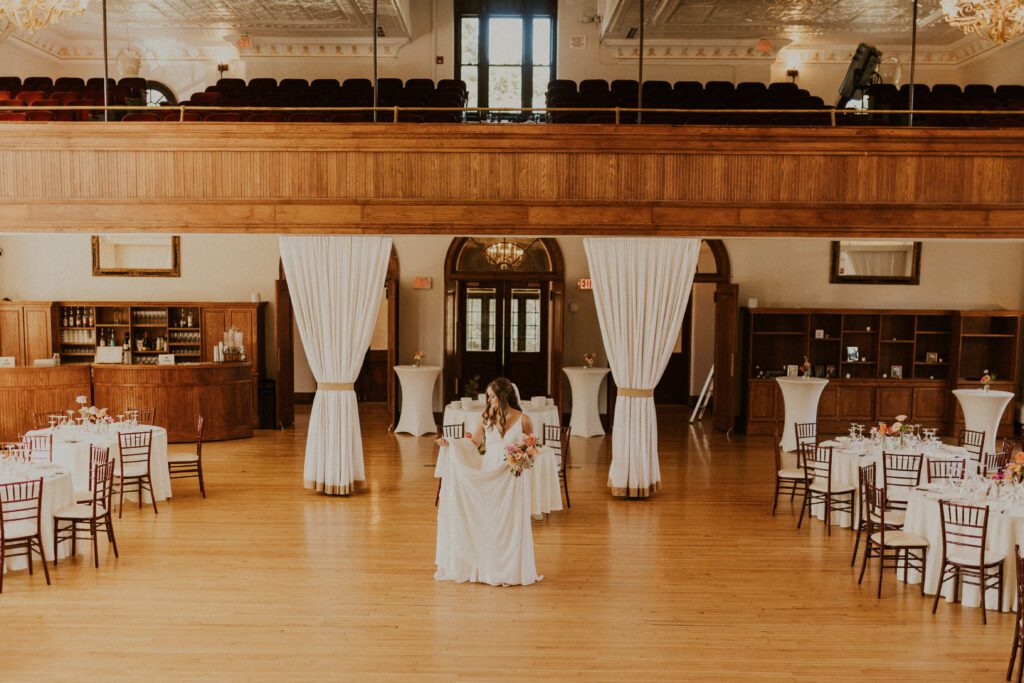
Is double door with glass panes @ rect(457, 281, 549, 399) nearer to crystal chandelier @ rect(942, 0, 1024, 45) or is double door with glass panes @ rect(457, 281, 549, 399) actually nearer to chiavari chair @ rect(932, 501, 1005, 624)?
crystal chandelier @ rect(942, 0, 1024, 45)

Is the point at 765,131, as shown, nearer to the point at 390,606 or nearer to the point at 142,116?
the point at 390,606

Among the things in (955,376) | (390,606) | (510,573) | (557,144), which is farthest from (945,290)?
(390,606)

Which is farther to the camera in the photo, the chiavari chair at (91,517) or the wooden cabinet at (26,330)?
the wooden cabinet at (26,330)

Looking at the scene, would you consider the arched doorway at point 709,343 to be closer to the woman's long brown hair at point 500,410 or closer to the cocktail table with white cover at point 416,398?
the cocktail table with white cover at point 416,398

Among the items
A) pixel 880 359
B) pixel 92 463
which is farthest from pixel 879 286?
pixel 92 463

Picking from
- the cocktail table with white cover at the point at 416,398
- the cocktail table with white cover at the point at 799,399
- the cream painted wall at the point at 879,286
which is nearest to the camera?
the cocktail table with white cover at the point at 799,399

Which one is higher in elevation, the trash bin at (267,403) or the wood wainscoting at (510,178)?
the wood wainscoting at (510,178)

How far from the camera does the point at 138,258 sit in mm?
13812

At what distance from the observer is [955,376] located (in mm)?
13141

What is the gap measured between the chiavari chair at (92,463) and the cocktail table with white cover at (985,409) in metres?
10.8

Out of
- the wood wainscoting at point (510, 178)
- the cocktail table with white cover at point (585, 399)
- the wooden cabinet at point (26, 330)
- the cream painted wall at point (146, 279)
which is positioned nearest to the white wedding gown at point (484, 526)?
the wood wainscoting at point (510, 178)

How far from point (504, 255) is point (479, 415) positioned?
452 centimetres

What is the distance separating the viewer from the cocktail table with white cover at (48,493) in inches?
267

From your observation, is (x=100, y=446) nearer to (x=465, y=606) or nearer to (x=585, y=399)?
(x=465, y=606)
